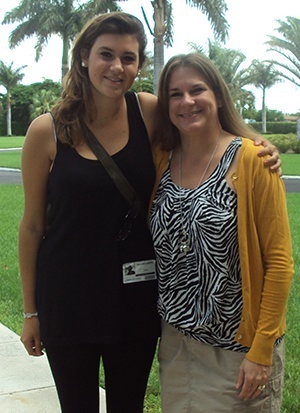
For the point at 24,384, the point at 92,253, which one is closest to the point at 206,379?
the point at 92,253

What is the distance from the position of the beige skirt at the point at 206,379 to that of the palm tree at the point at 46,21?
2996 cm

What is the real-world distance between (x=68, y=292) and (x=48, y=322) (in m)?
0.16

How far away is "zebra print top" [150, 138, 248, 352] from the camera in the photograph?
7.25 ft

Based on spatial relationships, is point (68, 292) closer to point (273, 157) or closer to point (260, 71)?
point (273, 157)

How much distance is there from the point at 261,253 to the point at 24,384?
2.46m

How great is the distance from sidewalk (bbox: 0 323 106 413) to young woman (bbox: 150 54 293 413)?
5.10 feet

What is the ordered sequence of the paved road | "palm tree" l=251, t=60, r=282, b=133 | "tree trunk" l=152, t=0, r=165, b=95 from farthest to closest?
"palm tree" l=251, t=60, r=282, b=133, "tree trunk" l=152, t=0, r=165, b=95, the paved road

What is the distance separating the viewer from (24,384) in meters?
4.08

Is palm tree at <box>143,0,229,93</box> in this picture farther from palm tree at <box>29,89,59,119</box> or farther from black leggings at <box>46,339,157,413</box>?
palm tree at <box>29,89,59,119</box>

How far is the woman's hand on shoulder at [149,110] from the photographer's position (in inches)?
102

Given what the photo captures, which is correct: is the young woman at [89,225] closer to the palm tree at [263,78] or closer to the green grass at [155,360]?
the green grass at [155,360]

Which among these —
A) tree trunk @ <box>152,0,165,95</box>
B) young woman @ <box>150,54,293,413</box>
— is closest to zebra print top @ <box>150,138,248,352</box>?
young woman @ <box>150,54,293,413</box>

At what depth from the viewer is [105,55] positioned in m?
2.43

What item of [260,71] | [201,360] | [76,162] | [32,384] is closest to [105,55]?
[76,162]
